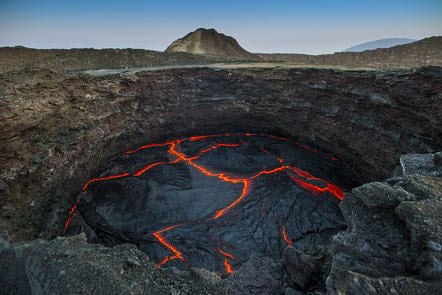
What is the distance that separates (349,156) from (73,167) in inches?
396

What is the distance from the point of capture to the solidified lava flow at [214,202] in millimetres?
5773

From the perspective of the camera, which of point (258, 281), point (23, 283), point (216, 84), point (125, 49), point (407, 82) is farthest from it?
point (125, 49)

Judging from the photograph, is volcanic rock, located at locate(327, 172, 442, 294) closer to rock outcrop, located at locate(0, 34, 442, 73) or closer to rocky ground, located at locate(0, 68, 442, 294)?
rocky ground, located at locate(0, 68, 442, 294)

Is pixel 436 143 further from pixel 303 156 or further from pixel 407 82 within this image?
pixel 303 156

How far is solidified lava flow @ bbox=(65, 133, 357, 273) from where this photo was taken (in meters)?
5.77

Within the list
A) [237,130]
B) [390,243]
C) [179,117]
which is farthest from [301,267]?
[237,130]

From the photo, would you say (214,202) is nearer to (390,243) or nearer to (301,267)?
(301,267)

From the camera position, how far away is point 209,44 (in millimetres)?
25500

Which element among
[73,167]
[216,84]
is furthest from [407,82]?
[73,167]

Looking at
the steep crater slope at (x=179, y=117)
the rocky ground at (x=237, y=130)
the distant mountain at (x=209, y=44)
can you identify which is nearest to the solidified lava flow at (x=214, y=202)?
the steep crater slope at (x=179, y=117)

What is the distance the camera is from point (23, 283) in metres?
3.02

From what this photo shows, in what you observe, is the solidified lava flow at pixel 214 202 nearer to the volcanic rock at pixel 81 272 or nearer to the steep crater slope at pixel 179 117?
the steep crater slope at pixel 179 117

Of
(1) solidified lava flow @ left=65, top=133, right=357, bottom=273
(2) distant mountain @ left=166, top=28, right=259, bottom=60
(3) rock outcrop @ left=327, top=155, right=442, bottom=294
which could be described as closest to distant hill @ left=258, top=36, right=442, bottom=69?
(1) solidified lava flow @ left=65, top=133, right=357, bottom=273

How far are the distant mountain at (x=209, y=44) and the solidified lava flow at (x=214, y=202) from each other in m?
18.1
